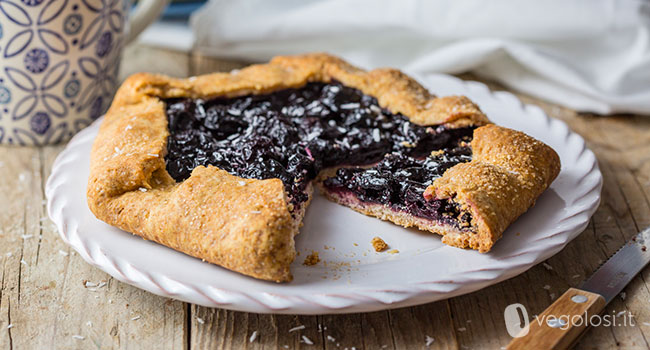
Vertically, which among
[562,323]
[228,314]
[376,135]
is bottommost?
[228,314]

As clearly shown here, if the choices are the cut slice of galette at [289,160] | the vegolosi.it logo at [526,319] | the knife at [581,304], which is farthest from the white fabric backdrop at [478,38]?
the vegolosi.it logo at [526,319]

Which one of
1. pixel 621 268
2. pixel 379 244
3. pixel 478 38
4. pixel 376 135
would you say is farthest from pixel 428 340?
pixel 478 38

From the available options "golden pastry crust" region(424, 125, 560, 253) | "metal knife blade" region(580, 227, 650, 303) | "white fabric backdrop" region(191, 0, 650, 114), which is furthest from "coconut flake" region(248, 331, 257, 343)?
"white fabric backdrop" region(191, 0, 650, 114)

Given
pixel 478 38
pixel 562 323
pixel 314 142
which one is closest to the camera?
pixel 562 323

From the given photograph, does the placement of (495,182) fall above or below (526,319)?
above

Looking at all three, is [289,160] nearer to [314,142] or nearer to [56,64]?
Result: [314,142]

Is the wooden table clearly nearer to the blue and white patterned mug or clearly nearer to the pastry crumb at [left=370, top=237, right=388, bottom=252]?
the pastry crumb at [left=370, top=237, right=388, bottom=252]

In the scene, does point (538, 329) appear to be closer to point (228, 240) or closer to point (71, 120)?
point (228, 240)
